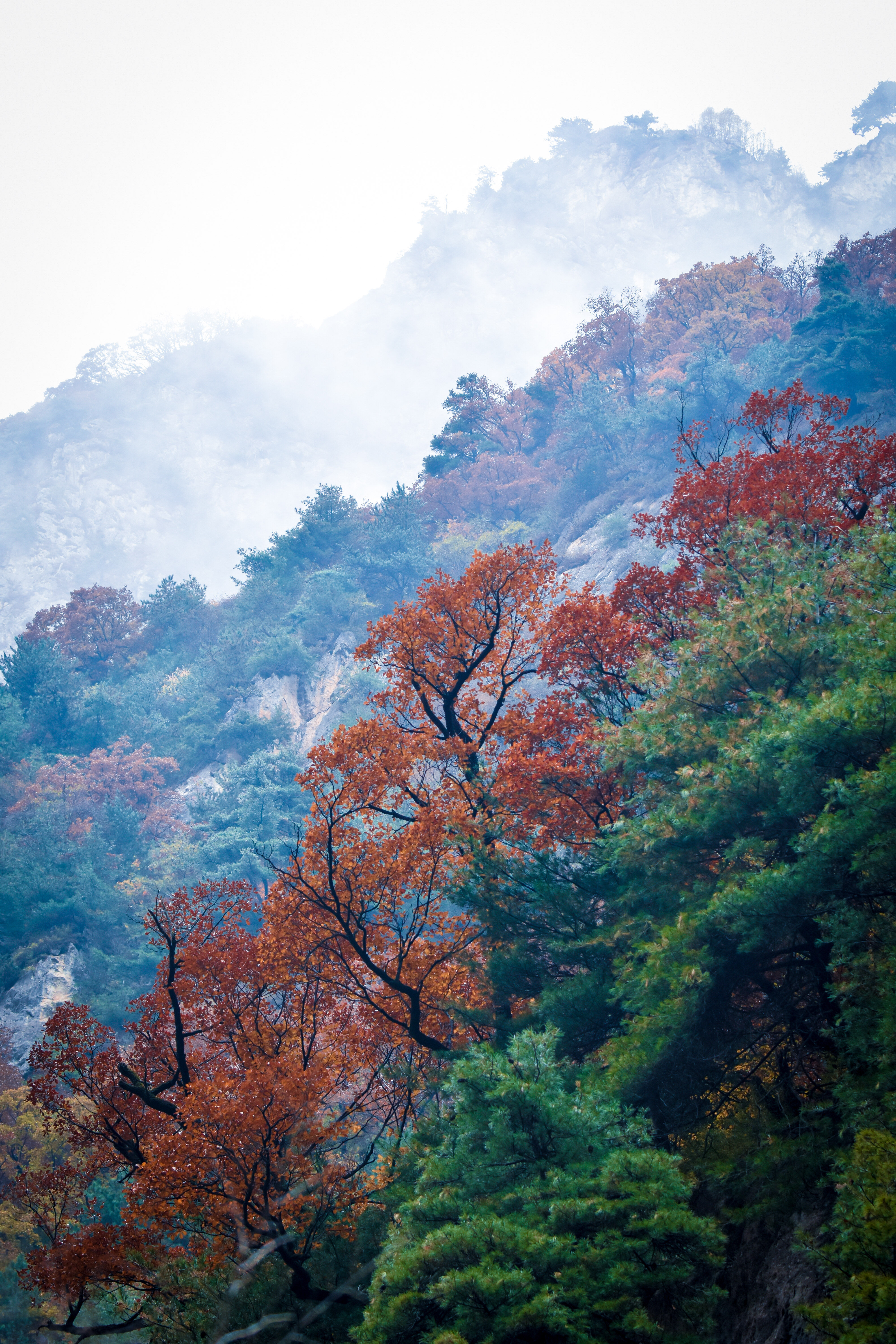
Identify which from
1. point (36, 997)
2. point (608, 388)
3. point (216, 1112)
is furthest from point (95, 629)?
point (216, 1112)

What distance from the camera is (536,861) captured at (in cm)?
925

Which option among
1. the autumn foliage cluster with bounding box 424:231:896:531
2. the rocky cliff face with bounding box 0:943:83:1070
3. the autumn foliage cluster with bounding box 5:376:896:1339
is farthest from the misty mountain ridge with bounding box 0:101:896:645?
the autumn foliage cluster with bounding box 5:376:896:1339

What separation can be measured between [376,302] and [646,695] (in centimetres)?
13409

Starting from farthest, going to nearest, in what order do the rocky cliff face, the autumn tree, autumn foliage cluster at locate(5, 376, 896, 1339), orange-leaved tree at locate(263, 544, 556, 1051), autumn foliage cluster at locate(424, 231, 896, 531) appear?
the autumn tree, autumn foliage cluster at locate(424, 231, 896, 531), the rocky cliff face, orange-leaved tree at locate(263, 544, 556, 1051), autumn foliage cluster at locate(5, 376, 896, 1339)

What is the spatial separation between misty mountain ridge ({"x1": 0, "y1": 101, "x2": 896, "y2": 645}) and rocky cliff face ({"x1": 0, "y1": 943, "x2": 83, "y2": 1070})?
74.8 meters

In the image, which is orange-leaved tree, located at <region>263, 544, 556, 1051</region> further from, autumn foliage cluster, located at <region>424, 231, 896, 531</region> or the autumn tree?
the autumn tree

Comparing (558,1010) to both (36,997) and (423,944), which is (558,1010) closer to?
(423,944)

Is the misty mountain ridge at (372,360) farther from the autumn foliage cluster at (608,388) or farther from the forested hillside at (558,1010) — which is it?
the forested hillside at (558,1010)

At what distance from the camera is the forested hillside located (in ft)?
16.7

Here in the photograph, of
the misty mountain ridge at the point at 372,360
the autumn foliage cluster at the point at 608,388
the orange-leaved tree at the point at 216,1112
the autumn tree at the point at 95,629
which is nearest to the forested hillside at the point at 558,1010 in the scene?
the orange-leaved tree at the point at 216,1112

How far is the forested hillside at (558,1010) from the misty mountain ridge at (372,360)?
8792 cm

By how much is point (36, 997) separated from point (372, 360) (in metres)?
116

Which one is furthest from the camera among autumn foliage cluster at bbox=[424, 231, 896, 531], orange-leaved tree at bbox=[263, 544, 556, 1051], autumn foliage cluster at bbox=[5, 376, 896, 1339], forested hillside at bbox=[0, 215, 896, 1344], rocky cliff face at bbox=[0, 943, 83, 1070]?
autumn foliage cluster at bbox=[424, 231, 896, 531]

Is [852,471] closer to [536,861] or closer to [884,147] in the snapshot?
[536,861]
